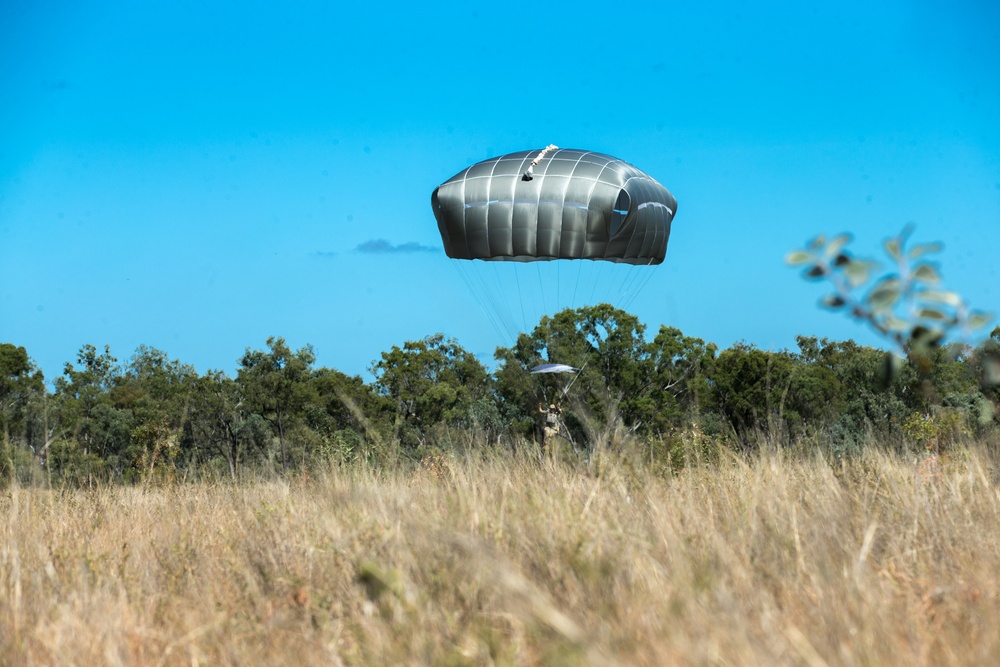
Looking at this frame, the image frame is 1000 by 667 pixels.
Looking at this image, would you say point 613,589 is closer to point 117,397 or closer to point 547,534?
point 547,534

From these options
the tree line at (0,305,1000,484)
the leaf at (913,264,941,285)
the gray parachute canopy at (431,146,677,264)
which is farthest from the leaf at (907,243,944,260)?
the tree line at (0,305,1000,484)

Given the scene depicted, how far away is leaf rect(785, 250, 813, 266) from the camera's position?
1.99m

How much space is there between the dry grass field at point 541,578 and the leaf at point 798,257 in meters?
0.87

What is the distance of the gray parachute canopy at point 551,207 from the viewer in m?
17.0

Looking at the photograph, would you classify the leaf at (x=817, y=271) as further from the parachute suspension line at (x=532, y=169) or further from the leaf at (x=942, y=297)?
the parachute suspension line at (x=532, y=169)

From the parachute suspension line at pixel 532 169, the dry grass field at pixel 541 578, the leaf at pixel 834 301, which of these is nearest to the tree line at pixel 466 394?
the parachute suspension line at pixel 532 169


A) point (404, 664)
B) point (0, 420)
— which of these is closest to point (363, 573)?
point (404, 664)

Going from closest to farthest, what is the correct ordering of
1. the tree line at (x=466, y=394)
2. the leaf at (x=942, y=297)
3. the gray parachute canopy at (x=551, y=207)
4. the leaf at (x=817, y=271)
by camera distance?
1. the leaf at (x=942, y=297)
2. the leaf at (x=817, y=271)
3. the gray parachute canopy at (x=551, y=207)
4. the tree line at (x=466, y=394)

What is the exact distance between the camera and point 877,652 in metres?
2.75

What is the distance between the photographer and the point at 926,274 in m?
1.93

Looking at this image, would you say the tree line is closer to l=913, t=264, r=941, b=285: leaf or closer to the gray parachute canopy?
the gray parachute canopy

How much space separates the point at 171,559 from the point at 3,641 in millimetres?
1174

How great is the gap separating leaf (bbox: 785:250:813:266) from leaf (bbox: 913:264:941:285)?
21 cm

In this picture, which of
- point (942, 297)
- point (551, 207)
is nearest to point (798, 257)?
point (942, 297)
